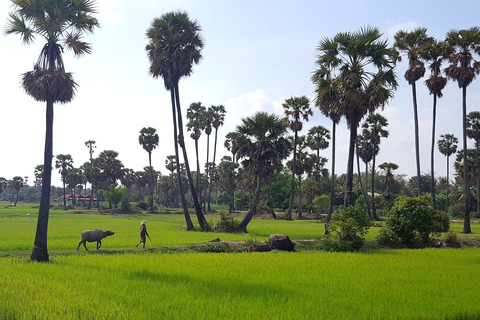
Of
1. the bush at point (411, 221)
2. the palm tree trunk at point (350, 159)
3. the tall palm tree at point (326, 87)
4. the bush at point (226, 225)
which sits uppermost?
the tall palm tree at point (326, 87)

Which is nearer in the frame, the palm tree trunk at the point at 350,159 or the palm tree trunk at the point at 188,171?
the palm tree trunk at the point at 350,159

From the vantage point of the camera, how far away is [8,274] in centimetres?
1452

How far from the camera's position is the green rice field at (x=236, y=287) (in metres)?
10.4

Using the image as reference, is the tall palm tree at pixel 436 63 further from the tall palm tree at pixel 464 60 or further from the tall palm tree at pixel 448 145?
the tall palm tree at pixel 448 145

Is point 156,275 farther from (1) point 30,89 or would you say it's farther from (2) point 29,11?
(2) point 29,11

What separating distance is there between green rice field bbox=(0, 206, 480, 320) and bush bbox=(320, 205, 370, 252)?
3.38 meters

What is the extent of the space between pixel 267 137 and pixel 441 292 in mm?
26969

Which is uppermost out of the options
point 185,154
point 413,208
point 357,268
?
point 185,154

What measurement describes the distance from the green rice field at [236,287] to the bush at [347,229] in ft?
11.1

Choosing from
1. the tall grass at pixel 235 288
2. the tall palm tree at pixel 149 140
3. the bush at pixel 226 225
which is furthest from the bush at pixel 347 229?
the tall palm tree at pixel 149 140

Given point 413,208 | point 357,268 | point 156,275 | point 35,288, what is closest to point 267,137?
point 413,208

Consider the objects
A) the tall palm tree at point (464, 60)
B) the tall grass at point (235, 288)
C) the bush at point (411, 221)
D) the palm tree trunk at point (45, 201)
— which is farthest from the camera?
the tall palm tree at point (464, 60)

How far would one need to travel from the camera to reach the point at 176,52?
4016 centimetres

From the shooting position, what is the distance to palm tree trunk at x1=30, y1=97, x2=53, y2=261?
60.7 feet
